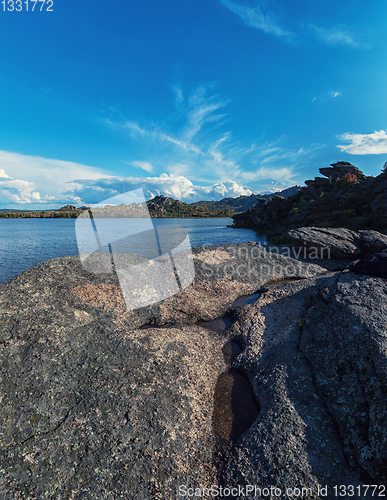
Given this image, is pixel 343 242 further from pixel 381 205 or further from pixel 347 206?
pixel 347 206

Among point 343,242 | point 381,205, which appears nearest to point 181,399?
point 343,242

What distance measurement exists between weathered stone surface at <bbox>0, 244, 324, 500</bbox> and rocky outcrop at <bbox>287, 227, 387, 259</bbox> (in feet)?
42.1

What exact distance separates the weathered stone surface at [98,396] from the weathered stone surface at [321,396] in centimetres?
98

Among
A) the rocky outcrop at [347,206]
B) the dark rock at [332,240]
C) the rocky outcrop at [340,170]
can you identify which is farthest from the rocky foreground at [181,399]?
the rocky outcrop at [340,170]

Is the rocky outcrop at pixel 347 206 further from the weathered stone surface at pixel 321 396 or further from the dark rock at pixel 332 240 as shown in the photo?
the weathered stone surface at pixel 321 396

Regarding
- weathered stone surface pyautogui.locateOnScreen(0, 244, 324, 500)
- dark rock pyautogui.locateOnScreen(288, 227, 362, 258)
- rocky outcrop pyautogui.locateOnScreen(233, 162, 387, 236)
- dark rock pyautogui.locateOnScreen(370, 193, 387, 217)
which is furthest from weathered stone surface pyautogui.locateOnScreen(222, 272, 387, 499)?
dark rock pyautogui.locateOnScreen(370, 193, 387, 217)

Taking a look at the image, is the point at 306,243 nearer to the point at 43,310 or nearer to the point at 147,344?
the point at 147,344

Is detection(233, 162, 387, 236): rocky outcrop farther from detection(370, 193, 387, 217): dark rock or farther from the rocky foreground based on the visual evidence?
the rocky foreground

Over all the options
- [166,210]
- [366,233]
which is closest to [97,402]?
[366,233]

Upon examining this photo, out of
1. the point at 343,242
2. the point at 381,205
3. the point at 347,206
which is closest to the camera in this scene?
the point at 343,242

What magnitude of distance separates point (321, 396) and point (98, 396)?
496cm

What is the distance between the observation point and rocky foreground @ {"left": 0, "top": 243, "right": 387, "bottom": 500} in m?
3.48

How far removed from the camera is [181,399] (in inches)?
194

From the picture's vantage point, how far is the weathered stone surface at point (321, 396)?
11.7 ft
